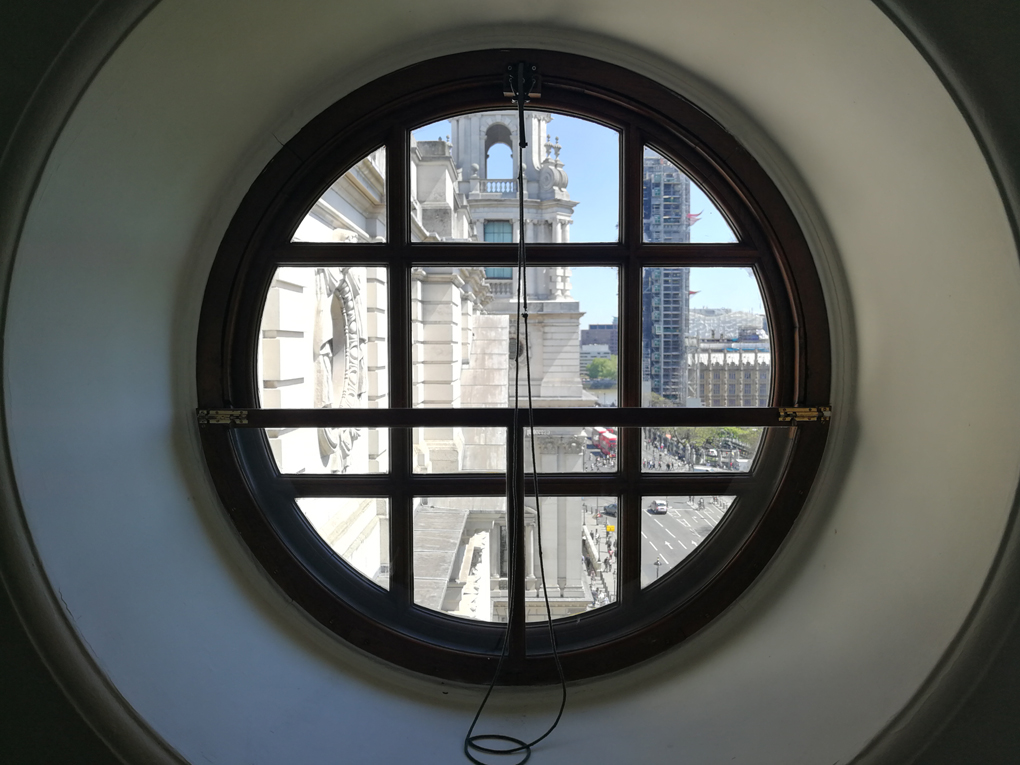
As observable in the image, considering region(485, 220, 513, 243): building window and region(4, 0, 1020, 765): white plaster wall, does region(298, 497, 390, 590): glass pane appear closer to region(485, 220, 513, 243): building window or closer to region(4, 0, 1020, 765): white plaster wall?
region(4, 0, 1020, 765): white plaster wall

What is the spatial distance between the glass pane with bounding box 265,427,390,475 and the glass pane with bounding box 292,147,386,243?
1.68 ft

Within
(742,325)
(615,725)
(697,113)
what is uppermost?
(697,113)

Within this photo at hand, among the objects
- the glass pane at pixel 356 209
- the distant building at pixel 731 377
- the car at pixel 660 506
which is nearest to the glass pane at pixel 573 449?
the car at pixel 660 506

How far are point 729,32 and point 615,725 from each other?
1509 mm

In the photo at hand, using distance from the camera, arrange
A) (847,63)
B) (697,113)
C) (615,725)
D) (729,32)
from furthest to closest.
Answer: (697,113)
(615,725)
(729,32)
(847,63)

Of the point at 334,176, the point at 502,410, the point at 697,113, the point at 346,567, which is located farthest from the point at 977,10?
the point at 346,567

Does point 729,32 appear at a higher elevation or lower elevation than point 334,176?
higher

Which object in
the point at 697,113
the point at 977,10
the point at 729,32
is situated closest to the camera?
the point at 977,10

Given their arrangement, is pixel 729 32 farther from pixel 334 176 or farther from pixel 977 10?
pixel 334 176

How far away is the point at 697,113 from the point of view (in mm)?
1521

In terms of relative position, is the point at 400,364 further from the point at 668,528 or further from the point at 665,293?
the point at 668,528

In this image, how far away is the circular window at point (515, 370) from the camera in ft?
4.99

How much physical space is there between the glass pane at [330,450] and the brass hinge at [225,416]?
0.45ft

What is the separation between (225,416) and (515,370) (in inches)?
28.8
